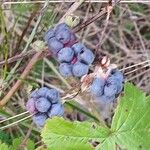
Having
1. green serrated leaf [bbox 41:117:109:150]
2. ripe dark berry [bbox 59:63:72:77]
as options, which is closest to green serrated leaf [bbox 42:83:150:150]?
green serrated leaf [bbox 41:117:109:150]

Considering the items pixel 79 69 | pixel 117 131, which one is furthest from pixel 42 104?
pixel 117 131

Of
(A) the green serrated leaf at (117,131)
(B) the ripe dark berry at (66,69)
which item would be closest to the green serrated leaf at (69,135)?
(A) the green serrated leaf at (117,131)

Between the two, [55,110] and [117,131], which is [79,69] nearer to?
[55,110]

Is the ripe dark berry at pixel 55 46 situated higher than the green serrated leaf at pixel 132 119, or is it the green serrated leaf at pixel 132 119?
the ripe dark berry at pixel 55 46

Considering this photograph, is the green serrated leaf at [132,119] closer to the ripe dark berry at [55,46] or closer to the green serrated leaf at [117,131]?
the green serrated leaf at [117,131]

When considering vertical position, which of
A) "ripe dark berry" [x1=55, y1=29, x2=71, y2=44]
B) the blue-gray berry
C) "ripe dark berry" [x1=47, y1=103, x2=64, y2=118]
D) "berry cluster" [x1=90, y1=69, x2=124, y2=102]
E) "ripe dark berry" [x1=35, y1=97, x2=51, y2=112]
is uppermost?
"ripe dark berry" [x1=55, y1=29, x2=71, y2=44]

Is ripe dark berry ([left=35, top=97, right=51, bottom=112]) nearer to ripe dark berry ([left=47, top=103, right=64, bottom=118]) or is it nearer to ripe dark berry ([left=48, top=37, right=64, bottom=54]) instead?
ripe dark berry ([left=47, top=103, right=64, bottom=118])
